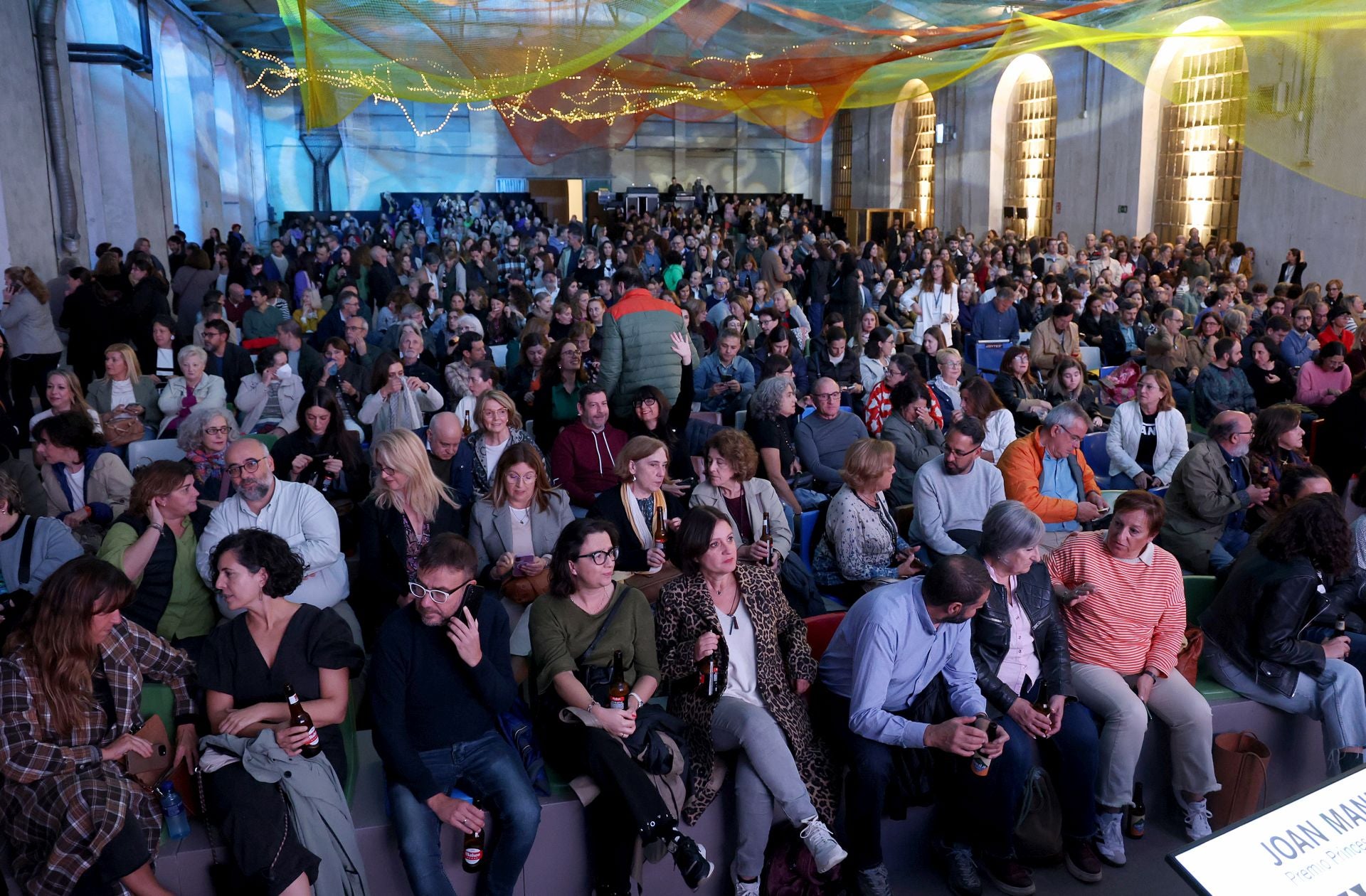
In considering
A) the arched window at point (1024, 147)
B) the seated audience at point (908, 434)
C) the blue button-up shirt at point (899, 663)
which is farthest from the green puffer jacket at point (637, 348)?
the arched window at point (1024, 147)

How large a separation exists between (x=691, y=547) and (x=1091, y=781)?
4.97 ft

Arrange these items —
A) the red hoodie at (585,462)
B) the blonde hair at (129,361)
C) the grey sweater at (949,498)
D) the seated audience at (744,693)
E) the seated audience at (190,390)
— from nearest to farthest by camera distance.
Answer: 1. the seated audience at (744,693)
2. the grey sweater at (949,498)
3. the red hoodie at (585,462)
4. the seated audience at (190,390)
5. the blonde hair at (129,361)

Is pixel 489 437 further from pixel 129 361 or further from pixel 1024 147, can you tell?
pixel 1024 147

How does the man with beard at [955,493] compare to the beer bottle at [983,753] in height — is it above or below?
above

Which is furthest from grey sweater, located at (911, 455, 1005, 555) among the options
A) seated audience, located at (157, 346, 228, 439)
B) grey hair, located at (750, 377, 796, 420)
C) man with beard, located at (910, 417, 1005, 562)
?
seated audience, located at (157, 346, 228, 439)

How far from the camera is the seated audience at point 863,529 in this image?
4426mm

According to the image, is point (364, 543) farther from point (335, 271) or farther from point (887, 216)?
point (887, 216)

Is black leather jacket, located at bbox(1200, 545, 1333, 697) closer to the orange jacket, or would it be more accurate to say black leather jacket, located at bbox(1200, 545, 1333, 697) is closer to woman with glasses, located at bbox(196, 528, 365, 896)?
the orange jacket

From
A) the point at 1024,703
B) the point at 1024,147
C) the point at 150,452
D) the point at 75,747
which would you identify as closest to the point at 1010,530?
the point at 1024,703

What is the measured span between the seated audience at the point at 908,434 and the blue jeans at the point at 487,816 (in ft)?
9.69

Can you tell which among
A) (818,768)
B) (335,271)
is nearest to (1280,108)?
(818,768)

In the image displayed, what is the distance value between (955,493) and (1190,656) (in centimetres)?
119

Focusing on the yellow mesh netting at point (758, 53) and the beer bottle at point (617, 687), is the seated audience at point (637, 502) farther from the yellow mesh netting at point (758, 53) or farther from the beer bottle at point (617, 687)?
the yellow mesh netting at point (758, 53)

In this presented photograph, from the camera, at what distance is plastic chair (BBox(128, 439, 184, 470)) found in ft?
17.9
